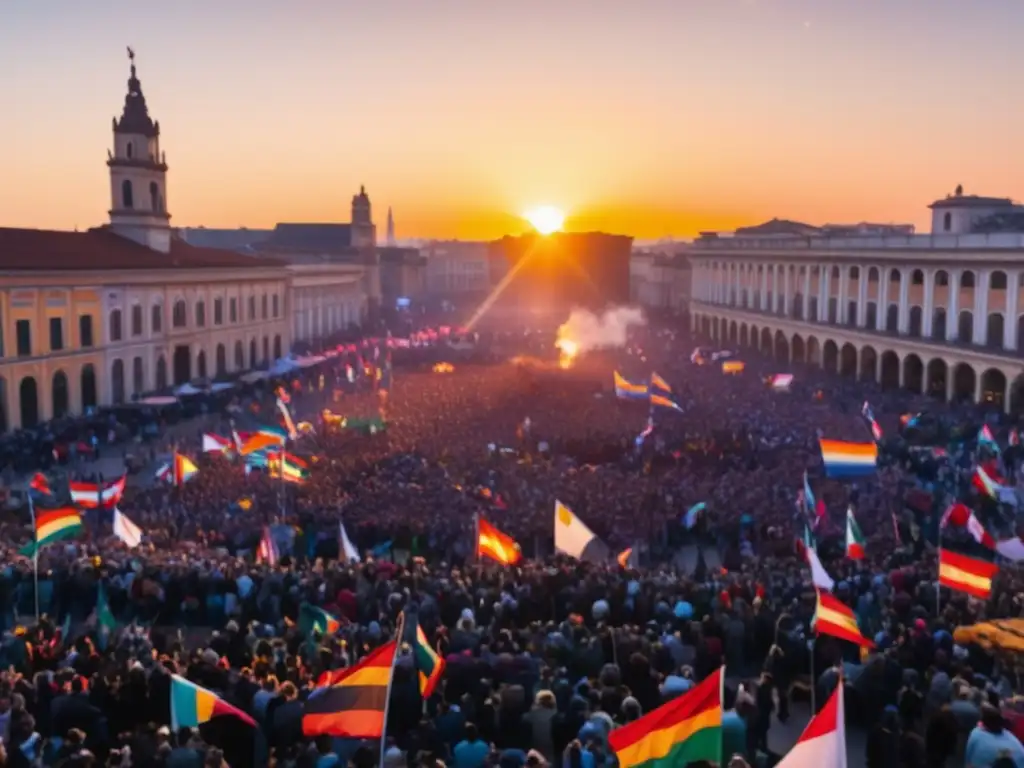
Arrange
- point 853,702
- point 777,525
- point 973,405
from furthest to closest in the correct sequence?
point 973,405 < point 777,525 < point 853,702

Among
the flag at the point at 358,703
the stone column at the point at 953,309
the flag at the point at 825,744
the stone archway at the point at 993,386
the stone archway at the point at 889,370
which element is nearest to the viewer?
the flag at the point at 825,744

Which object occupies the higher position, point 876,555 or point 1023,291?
point 1023,291

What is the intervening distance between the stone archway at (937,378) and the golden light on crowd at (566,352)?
18321mm

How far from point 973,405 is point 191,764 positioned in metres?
41.0

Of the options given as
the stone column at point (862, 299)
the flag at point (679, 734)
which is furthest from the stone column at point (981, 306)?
the flag at point (679, 734)

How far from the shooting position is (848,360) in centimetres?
6075

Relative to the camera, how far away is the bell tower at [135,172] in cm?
5422

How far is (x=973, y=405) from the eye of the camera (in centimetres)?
4444

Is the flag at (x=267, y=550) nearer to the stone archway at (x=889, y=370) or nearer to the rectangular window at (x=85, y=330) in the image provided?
the rectangular window at (x=85, y=330)

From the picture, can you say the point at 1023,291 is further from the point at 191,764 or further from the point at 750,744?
the point at 191,764

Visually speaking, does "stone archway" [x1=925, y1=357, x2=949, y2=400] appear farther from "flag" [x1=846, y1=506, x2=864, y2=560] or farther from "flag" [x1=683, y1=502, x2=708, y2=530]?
"flag" [x1=846, y1=506, x2=864, y2=560]

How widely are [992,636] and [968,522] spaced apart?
7.26 metres

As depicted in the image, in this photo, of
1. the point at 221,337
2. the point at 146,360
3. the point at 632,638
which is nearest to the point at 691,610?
the point at 632,638

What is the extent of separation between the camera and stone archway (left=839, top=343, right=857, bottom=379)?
197 ft
